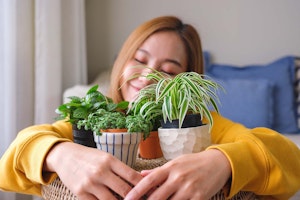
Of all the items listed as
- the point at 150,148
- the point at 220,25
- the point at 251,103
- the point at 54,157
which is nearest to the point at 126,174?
the point at 54,157

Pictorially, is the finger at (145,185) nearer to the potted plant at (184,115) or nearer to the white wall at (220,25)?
the potted plant at (184,115)

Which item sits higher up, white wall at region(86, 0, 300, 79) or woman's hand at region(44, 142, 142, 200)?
white wall at region(86, 0, 300, 79)

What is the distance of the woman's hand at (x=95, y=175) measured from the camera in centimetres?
54

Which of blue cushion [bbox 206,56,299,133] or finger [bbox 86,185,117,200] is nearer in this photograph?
finger [bbox 86,185,117,200]

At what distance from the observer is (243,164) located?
0.58 m

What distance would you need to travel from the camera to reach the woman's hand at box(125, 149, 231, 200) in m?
0.52

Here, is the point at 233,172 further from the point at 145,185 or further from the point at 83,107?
the point at 83,107

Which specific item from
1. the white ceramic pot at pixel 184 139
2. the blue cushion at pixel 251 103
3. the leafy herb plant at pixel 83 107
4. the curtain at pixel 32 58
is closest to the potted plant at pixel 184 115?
the white ceramic pot at pixel 184 139

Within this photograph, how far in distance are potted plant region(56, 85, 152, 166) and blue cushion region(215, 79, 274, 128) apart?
122cm

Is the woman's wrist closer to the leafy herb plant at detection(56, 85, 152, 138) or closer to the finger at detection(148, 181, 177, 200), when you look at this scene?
the leafy herb plant at detection(56, 85, 152, 138)

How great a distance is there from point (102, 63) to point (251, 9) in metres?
1.09

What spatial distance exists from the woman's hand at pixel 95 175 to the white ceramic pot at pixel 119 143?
5 cm

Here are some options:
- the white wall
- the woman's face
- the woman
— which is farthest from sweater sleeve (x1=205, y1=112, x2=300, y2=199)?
the white wall

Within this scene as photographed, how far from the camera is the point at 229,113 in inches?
73.0
